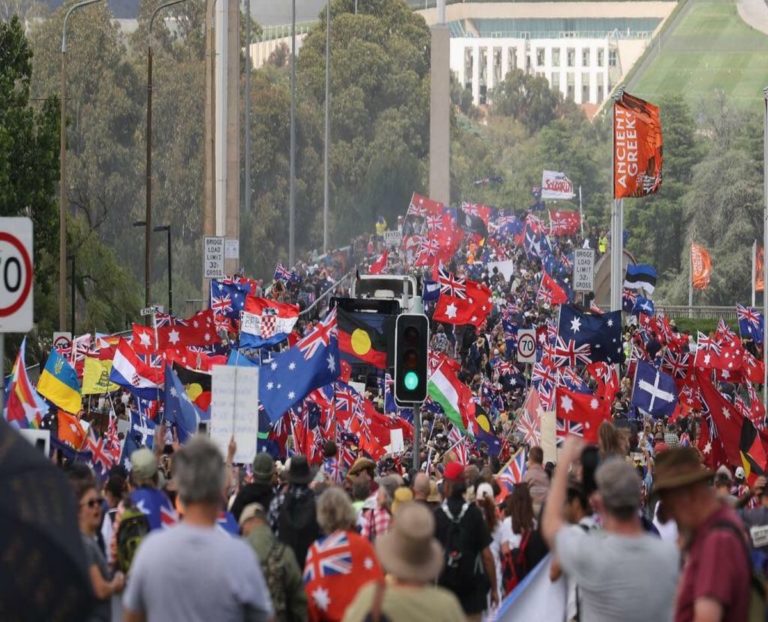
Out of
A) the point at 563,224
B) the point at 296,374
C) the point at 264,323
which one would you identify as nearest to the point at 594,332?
the point at 264,323

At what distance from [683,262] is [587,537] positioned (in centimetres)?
9170

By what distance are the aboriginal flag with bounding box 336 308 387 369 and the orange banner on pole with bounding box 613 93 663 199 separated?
7863 millimetres

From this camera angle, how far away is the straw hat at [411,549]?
649 centimetres

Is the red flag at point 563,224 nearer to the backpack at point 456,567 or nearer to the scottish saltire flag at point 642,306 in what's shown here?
the scottish saltire flag at point 642,306

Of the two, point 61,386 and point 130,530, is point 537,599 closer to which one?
point 130,530

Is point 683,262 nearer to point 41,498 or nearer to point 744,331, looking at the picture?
point 744,331

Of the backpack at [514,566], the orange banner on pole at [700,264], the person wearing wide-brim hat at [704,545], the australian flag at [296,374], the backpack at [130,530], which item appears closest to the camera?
the person wearing wide-brim hat at [704,545]

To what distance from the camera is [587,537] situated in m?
6.96

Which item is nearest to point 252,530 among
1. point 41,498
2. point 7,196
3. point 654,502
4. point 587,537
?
point 587,537

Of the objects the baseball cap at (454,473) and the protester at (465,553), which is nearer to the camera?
the protester at (465,553)

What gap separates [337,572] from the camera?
28.3 feet

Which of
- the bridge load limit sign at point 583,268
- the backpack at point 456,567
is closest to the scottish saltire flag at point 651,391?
the backpack at point 456,567

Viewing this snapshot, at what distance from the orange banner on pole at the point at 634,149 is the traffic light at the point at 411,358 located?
1815 cm

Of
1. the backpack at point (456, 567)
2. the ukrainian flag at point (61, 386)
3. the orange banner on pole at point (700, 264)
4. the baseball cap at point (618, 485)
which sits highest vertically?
the baseball cap at point (618, 485)
